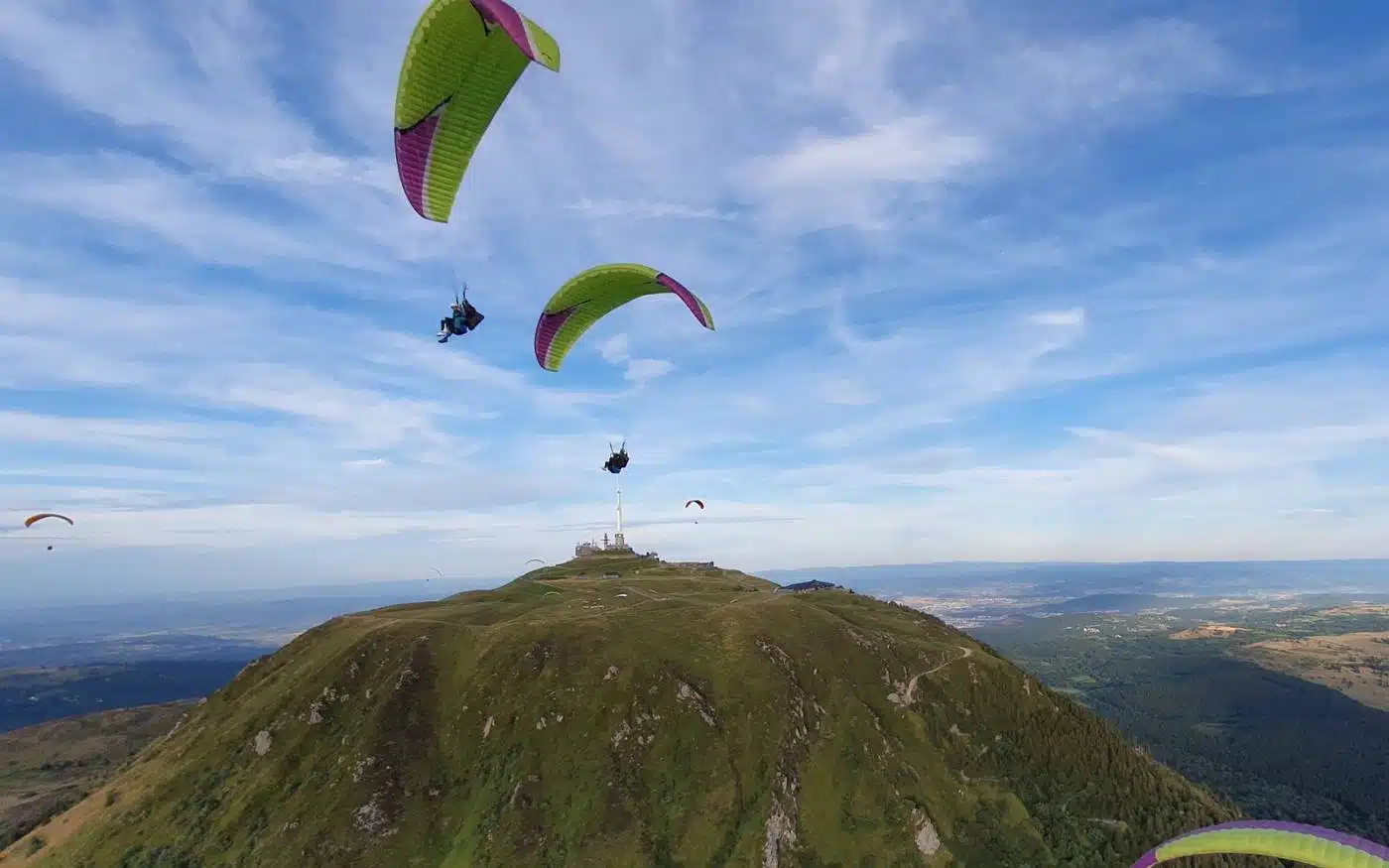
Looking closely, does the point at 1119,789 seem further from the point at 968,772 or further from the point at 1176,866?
the point at 968,772

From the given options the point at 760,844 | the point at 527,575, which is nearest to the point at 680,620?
the point at 760,844

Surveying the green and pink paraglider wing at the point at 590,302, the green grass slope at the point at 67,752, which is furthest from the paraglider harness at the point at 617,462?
the green grass slope at the point at 67,752

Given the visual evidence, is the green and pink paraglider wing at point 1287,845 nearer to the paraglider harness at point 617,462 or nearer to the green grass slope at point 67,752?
the paraglider harness at point 617,462

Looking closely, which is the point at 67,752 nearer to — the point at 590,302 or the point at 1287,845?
the point at 590,302

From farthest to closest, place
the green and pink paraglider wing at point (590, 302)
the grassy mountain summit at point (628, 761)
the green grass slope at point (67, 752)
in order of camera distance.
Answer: the green grass slope at point (67, 752) < the grassy mountain summit at point (628, 761) < the green and pink paraglider wing at point (590, 302)

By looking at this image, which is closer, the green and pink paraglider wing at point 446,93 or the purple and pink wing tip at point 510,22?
the purple and pink wing tip at point 510,22
